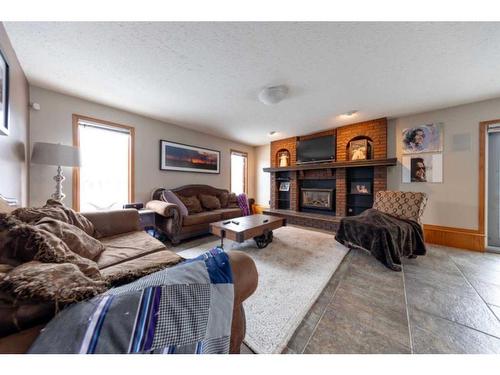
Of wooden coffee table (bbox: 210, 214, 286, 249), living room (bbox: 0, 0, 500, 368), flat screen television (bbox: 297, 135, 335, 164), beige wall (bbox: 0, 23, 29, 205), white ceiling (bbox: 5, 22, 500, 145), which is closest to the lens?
living room (bbox: 0, 0, 500, 368)

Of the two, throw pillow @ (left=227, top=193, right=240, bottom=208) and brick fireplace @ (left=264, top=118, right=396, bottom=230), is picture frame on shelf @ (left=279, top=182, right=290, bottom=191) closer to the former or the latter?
brick fireplace @ (left=264, top=118, right=396, bottom=230)

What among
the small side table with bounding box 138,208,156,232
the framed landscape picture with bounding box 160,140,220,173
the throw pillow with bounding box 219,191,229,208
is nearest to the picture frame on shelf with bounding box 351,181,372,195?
the throw pillow with bounding box 219,191,229,208

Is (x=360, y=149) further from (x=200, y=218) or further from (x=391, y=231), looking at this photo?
(x=200, y=218)

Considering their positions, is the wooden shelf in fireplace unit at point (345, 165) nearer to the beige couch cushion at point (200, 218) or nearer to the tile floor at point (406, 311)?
the tile floor at point (406, 311)

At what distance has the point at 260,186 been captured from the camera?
5.71 meters

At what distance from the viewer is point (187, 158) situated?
4.05 m

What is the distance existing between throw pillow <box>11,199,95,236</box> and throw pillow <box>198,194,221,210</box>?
2224mm

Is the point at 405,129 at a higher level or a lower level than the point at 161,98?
lower

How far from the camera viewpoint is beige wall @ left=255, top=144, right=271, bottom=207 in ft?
18.1

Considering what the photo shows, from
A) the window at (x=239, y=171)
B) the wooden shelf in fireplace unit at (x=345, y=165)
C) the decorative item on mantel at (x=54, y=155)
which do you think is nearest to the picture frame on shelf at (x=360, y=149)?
the wooden shelf in fireplace unit at (x=345, y=165)

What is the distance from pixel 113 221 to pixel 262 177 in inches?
165
